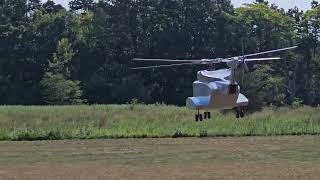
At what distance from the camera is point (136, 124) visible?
5650 cm

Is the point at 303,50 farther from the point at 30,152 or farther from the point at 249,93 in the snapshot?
the point at 30,152

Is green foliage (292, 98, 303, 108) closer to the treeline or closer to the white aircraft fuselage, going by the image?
the treeline

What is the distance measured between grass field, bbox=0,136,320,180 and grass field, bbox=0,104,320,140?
68.1 inches

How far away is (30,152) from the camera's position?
1677 inches

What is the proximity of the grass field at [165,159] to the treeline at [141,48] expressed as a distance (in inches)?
1514

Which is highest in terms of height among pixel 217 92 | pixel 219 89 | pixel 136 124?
pixel 219 89

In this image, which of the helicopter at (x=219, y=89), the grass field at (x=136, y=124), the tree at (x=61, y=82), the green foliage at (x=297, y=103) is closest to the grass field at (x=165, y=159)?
the grass field at (x=136, y=124)

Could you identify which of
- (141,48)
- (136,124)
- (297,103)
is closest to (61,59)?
(141,48)

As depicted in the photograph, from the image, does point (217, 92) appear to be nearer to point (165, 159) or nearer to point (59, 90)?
point (165, 159)

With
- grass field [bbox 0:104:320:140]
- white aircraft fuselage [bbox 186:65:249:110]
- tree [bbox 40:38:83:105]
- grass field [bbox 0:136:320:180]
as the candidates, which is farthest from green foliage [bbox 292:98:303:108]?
white aircraft fuselage [bbox 186:65:249:110]

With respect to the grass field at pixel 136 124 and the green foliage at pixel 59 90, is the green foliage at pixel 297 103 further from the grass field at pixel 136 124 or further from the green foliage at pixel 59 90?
the green foliage at pixel 59 90

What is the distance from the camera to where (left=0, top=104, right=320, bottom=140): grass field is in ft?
169

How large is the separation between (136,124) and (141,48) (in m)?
42.9

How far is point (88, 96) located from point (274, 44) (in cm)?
2246
